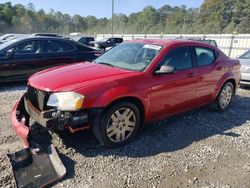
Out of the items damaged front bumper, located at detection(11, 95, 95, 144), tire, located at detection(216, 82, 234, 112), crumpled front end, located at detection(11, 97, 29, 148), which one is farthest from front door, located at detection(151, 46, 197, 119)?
crumpled front end, located at detection(11, 97, 29, 148)

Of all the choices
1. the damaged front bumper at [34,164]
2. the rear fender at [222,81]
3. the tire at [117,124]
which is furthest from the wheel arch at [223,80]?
the damaged front bumper at [34,164]

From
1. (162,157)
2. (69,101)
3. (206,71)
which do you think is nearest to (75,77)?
(69,101)

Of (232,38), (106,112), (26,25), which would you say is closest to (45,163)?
(106,112)

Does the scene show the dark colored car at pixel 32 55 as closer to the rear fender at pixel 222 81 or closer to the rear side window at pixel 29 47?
the rear side window at pixel 29 47

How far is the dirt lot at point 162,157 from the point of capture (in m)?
3.23

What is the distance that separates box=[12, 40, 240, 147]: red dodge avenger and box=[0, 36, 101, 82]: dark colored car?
3465 mm

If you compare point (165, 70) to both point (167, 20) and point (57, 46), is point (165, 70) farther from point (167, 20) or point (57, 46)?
point (167, 20)

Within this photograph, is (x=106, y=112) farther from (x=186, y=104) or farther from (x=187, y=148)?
(x=186, y=104)

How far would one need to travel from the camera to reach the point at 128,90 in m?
3.79

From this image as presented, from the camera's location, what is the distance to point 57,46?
811cm

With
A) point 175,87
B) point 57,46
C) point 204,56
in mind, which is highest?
point 204,56

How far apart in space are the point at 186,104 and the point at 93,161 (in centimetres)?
211

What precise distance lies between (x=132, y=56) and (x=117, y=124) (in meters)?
1.30

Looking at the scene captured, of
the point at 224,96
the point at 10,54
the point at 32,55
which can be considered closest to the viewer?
the point at 224,96
